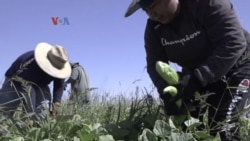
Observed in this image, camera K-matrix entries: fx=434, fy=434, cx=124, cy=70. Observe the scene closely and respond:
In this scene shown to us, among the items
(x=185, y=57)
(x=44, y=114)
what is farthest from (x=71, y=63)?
(x=44, y=114)

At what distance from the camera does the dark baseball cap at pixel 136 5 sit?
2.69 metres

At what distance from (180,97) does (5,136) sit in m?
0.93

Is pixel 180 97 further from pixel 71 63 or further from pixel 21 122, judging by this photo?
pixel 71 63

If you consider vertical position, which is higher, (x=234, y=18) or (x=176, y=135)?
(x=234, y=18)

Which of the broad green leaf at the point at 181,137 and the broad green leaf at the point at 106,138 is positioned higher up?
the broad green leaf at the point at 106,138

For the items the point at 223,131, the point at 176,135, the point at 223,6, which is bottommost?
the point at 223,131

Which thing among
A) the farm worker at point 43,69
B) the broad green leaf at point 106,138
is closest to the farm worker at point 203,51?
the broad green leaf at point 106,138

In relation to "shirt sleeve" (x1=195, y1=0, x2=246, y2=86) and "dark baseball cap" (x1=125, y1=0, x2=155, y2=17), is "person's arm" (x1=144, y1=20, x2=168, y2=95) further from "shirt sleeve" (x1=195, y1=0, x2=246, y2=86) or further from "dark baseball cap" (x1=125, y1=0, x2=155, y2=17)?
"shirt sleeve" (x1=195, y1=0, x2=246, y2=86)

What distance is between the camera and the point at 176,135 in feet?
5.94

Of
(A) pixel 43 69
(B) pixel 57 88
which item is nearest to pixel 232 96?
(A) pixel 43 69

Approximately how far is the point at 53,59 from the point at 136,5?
10.4 ft

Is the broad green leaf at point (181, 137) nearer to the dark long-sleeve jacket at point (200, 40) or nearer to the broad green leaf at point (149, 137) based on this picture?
the broad green leaf at point (149, 137)

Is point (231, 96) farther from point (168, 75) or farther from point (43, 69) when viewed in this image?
point (43, 69)

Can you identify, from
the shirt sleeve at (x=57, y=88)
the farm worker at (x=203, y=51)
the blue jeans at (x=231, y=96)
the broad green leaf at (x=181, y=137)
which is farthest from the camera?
the shirt sleeve at (x=57, y=88)
